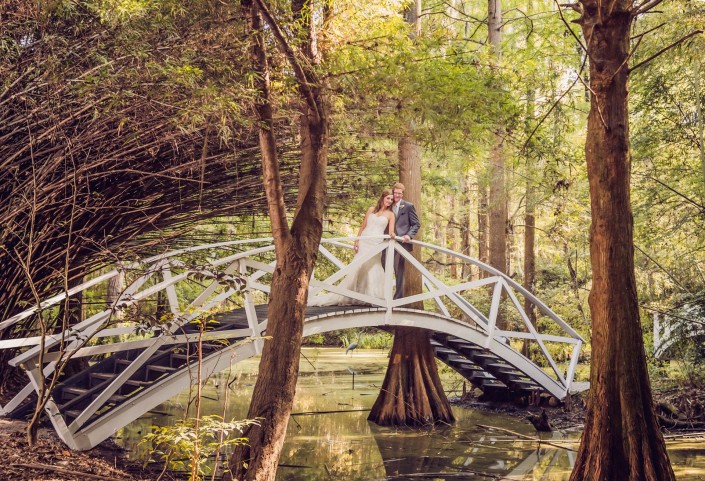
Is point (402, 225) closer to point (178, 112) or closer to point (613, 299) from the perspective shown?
point (613, 299)

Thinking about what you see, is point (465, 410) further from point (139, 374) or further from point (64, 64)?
point (64, 64)

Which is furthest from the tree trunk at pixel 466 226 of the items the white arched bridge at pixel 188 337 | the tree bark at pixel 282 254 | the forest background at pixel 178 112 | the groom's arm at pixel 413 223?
the tree bark at pixel 282 254

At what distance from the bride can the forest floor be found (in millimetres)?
3363

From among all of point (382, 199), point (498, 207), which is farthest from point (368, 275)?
point (498, 207)

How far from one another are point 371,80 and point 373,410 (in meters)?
5.33

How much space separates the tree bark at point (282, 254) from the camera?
520cm

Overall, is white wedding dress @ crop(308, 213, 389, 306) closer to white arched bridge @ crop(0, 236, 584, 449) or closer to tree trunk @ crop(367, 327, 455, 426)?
white arched bridge @ crop(0, 236, 584, 449)

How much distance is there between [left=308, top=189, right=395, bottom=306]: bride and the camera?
9.24 metres

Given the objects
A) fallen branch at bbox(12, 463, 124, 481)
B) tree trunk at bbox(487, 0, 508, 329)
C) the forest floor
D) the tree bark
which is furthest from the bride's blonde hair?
fallen branch at bbox(12, 463, 124, 481)

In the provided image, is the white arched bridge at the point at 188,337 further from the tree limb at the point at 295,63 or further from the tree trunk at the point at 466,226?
the tree trunk at the point at 466,226

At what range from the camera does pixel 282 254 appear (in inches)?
219

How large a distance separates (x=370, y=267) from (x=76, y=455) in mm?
4604

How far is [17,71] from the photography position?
6.19m

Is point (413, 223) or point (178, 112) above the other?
point (178, 112)
